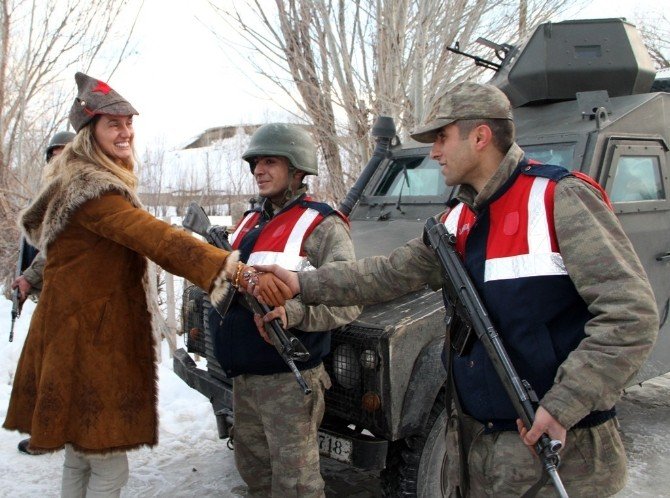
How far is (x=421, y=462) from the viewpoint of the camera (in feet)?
9.27

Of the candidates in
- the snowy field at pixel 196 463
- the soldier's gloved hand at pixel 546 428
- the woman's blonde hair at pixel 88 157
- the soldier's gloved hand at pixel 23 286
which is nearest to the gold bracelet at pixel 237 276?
the woman's blonde hair at pixel 88 157

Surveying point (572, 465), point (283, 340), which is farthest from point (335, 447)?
point (572, 465)

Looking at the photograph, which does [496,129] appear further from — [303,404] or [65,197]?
[65,197]

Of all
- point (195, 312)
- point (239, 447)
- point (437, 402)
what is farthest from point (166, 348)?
point (437, 402)

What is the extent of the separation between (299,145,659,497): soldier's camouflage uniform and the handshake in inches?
27.5

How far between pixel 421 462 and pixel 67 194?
1.78 metres

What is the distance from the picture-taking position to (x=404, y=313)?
292 centimetres

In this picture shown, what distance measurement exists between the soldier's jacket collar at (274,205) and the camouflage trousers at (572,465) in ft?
4.61

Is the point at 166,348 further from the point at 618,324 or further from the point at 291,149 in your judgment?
the point at 618,324

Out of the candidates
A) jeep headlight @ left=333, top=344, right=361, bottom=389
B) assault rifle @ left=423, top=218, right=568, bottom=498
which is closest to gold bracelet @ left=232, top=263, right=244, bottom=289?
assault rifle @ left=423, top=218, right=568, bottom=498

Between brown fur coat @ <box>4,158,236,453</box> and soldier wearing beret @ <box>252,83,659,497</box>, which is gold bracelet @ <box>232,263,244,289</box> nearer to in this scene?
brown fur coat @ <box>4,158,236,453</box>

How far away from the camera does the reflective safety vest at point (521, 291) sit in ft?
5.79

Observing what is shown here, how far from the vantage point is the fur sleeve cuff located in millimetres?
2174

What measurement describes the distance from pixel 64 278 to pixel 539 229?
159cm
